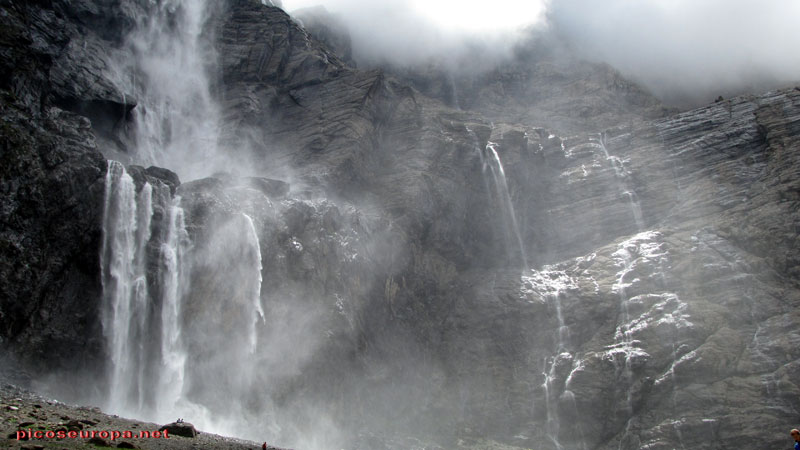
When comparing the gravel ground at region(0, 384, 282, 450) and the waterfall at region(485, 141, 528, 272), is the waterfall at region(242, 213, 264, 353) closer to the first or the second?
the gravel ground at region(0, 384, 282, 450)

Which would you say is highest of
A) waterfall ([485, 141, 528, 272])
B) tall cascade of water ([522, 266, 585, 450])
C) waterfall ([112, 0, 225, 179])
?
waterfall ([112, 0, 225, 179])

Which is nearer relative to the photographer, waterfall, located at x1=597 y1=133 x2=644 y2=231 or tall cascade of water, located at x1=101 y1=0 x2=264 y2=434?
tall cascade of water, located at x1=101 y1=0 x2=264 y2=434

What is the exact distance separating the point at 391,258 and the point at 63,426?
4271 cm

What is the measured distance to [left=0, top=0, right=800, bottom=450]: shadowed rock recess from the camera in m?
44.1

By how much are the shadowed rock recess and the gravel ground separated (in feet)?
32.7

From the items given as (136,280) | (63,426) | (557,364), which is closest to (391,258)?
(557,364)

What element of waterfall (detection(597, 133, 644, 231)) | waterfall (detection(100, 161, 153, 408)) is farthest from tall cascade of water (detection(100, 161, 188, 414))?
waterfall (detection(597, 133, 644, 231))

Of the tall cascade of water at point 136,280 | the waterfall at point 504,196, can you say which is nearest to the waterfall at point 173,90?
the tall cascade of water at point 136,280

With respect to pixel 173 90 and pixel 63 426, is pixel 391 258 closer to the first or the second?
pixel 173 90

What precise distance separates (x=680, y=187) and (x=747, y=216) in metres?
10.2

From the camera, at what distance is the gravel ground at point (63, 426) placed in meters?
21.5

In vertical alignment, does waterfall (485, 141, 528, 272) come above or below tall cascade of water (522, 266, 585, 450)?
above

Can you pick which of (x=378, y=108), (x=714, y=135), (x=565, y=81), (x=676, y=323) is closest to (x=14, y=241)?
(x=378, y=108)

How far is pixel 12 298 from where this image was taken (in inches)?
1510
